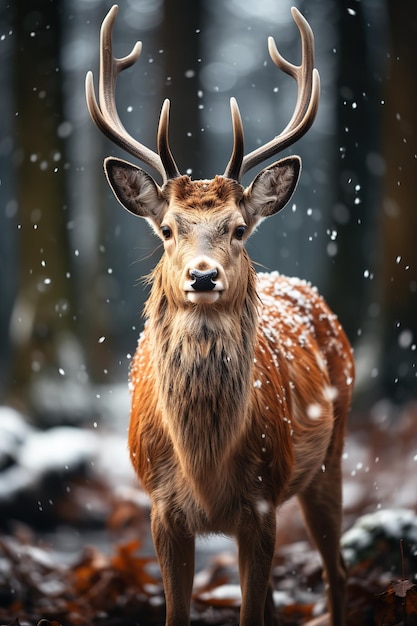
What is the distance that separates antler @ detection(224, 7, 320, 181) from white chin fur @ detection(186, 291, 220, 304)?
481 millimetres

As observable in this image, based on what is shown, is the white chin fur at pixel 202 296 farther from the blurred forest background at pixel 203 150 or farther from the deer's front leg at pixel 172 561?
the blurred forest background at pixel 203 150

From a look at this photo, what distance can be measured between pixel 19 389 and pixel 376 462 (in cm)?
209

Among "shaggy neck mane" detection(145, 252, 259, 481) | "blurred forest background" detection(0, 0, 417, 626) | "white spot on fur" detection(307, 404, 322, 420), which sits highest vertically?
"blurred forest background" detection(0, 0, 417, 626)

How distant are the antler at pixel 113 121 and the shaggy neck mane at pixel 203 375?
36 cm

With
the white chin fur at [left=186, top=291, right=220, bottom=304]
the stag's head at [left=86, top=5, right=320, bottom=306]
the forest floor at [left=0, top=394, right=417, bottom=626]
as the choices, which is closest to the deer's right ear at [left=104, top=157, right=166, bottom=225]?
the stag's head at [left=86, top=5, right=320, bottom=306]

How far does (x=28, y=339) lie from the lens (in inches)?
204

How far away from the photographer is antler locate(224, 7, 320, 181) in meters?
2.83

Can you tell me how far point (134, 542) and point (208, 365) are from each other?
5.83 feet

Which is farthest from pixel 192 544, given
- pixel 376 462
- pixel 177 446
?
pixel 376 462

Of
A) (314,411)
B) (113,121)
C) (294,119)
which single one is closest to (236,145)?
(294,119)

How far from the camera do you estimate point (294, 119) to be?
9.97 feet

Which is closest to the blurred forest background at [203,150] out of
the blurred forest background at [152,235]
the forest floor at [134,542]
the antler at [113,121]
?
the blurred forest background at [152,235]

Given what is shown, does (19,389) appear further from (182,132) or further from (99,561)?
(182,132)

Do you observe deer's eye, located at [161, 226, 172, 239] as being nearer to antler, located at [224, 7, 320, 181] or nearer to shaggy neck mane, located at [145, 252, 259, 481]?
shaggy neck mane, located at [145, 252, 259, 481]
